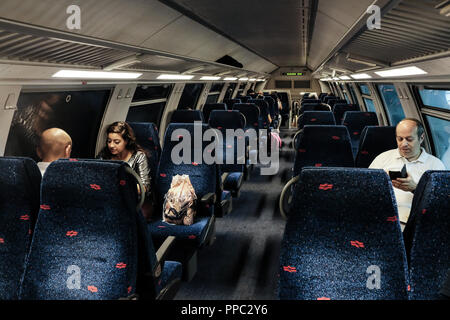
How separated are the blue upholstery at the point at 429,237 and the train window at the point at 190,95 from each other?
327 inches

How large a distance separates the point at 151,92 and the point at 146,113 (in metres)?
0.47

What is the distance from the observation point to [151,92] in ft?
24.7

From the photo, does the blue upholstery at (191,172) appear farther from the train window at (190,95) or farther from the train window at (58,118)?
the train window at (190,95)

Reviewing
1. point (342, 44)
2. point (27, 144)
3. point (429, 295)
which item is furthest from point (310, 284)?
point (27, 144)

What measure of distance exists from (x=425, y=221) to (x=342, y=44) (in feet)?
9.45

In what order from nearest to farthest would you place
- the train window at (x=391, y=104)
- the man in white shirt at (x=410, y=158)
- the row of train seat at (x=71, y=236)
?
the row of train seat at (x=71, y=236) → the man in white shirt at (x=410, y=158) → the train window at (x=391, y=104)

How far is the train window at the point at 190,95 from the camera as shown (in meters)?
9.86

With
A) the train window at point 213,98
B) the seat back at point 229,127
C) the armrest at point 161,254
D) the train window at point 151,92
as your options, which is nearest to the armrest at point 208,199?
the armrest at point 161,254

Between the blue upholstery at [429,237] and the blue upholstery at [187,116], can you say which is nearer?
the blue upholstery at [429,237]

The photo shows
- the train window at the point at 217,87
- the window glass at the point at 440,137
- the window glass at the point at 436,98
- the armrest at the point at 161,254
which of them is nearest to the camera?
the armrest at the point at 161,254

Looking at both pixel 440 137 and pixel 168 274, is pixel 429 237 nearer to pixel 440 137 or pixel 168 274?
pixel 168 274

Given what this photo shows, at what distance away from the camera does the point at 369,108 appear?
11344 millimetres

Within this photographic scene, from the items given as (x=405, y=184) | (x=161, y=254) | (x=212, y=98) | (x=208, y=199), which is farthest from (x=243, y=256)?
(x=212, y=98)
